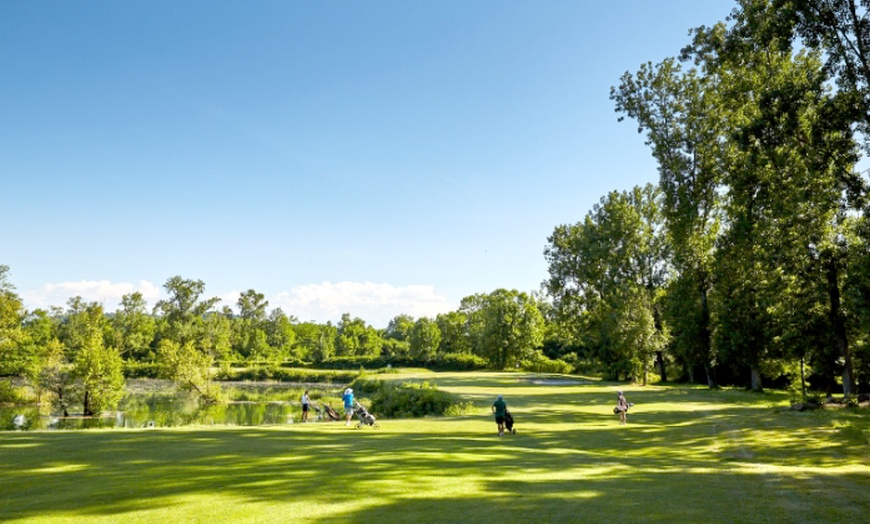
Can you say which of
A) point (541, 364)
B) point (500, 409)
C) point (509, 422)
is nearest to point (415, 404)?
point (509, 422)

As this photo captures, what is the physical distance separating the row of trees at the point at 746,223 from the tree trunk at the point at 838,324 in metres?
0.09

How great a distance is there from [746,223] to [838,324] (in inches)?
622

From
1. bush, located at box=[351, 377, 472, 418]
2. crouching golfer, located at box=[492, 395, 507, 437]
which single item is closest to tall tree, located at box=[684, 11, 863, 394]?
crouching golfer, located at box=[492, 395, 507, 437]

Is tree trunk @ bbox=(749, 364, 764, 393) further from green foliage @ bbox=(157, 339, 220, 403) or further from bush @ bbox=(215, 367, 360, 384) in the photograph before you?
bush @ bbox=(215, 367, 360, 384)

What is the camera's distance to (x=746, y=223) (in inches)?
1022

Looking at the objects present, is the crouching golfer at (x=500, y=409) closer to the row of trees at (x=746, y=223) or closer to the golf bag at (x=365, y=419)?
the golf bag at (x=365, y=419)

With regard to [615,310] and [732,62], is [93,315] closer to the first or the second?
[615,310]

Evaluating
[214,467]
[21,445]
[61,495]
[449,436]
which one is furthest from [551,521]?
[21,445]

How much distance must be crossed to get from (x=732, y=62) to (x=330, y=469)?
2636 cm

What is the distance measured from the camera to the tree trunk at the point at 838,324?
34.6m

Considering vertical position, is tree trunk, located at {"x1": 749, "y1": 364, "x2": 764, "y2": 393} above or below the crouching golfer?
below

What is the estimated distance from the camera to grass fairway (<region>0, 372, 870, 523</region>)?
31.4 feet

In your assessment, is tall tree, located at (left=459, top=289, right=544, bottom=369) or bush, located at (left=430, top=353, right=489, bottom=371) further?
bush, located at (left=430, top=353, right=489, bottom=371)

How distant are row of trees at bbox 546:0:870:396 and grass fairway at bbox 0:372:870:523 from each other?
11.2 m
